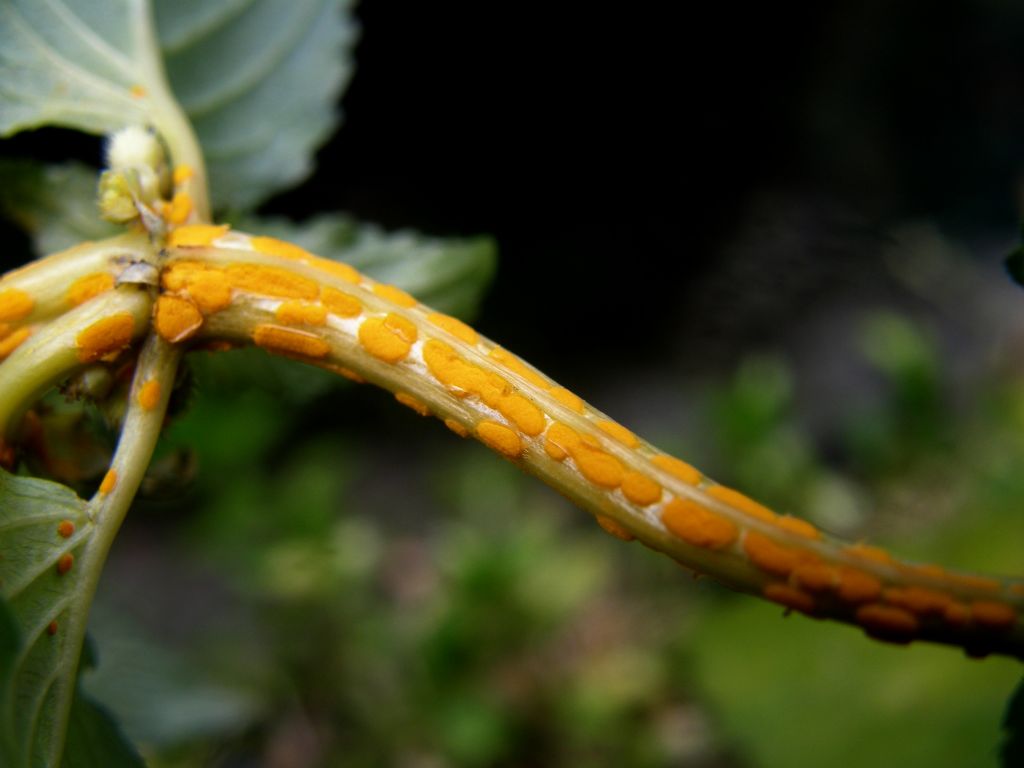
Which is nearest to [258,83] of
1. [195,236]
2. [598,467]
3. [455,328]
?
[195,236]

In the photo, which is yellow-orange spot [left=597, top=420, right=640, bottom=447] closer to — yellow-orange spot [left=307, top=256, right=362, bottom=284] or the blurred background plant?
yellow-orange spot [left=307, top=256, right=362, bottom=284]

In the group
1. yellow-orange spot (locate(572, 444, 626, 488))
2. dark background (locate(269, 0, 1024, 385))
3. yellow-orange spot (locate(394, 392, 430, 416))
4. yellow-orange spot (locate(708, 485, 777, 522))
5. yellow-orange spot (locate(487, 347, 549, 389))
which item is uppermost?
yellow-orange spot (locate(487, 347, 549, 389))

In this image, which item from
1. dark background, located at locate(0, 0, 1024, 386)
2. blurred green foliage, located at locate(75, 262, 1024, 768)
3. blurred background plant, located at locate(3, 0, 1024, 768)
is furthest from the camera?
dark background, located at locate(0, 0, 1024, 386)

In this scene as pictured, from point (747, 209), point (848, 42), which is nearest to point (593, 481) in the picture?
point (747, 209)

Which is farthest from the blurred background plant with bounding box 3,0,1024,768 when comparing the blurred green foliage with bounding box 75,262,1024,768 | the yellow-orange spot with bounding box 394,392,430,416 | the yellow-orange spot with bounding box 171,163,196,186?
the yellow-orange spot with bounding box 394,392,430,416

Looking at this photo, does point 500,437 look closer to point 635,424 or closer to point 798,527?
point 798,527

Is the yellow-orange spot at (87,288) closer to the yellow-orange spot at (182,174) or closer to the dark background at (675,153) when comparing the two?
the yellow-orange spot at (182,174)

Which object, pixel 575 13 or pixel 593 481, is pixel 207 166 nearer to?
pixel 593 481

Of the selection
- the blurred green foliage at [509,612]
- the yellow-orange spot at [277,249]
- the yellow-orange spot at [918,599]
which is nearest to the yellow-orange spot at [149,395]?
the yellow-orange spot at [277,249]
